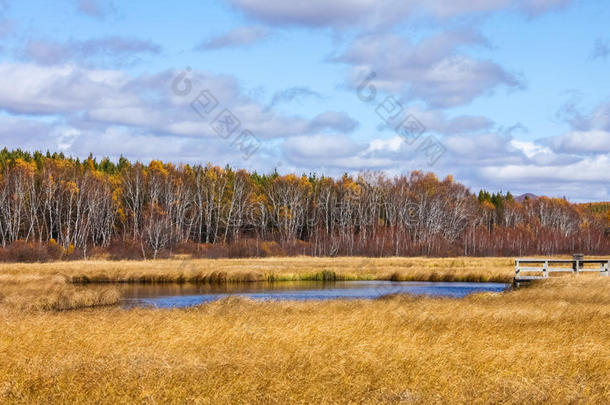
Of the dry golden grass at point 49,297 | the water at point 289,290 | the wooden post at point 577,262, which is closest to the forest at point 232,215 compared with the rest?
the water at point 289,290

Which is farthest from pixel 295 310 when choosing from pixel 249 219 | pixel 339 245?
pixel 249 219

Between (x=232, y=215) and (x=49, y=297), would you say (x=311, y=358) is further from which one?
(x=232, y=215)

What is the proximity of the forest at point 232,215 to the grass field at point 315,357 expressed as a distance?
51.9 meters

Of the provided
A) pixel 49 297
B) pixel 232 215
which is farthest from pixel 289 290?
pixel 232 215

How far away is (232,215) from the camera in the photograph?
10206 centimetres

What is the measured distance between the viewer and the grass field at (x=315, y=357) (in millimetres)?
10414

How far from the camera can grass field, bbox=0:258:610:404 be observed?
10414 mm

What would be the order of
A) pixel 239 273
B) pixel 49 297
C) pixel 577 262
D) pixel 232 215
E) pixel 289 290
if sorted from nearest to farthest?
pixel 49 297, pixel 577 262, pixel 289 290, pixel 239 273, pixel 232 215

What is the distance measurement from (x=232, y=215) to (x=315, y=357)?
90.0m

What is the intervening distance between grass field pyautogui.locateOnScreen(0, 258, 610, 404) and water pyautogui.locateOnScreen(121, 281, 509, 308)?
11893 mm

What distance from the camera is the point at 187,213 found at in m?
103

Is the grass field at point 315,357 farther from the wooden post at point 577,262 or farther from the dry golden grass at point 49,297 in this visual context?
the wooden post at point 577,262

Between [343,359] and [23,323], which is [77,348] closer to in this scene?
[23,323]

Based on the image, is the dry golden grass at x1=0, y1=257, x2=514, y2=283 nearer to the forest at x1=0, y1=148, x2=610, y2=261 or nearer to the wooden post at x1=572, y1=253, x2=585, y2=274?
the wooden post at x1=572, y1=253, x2=585, y2=274
